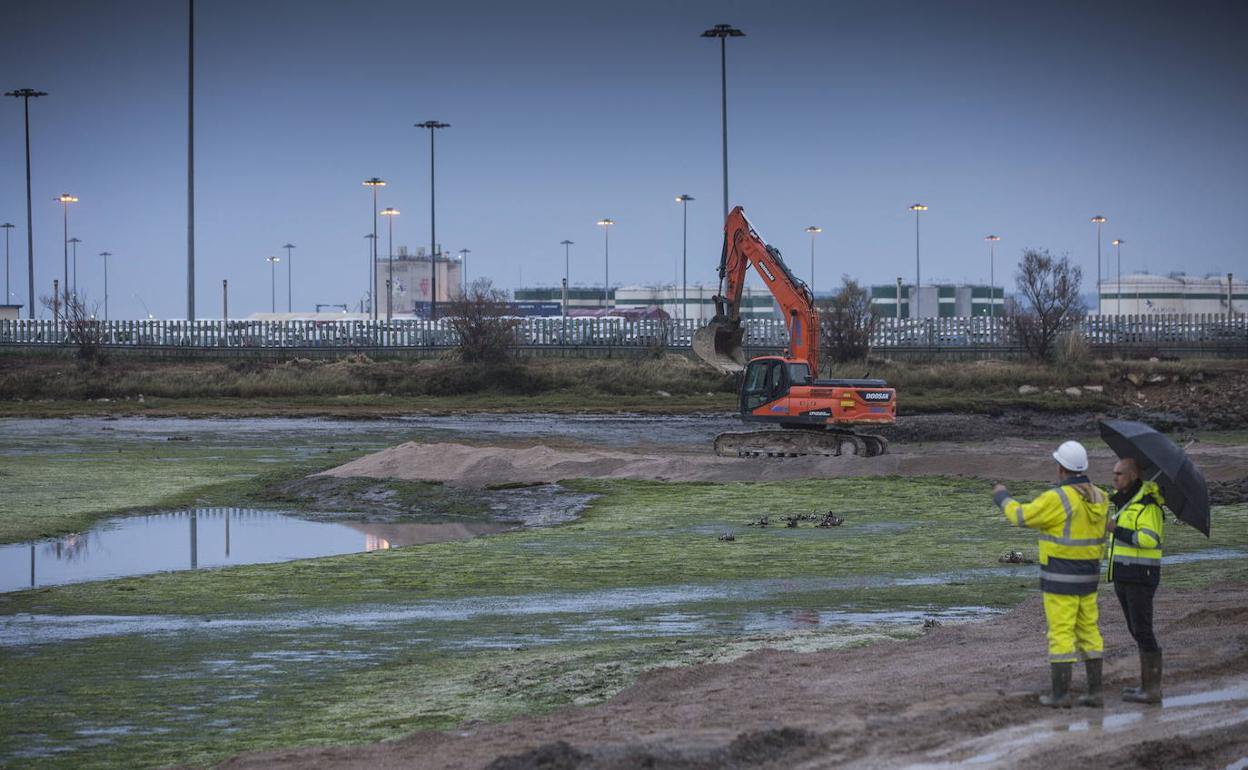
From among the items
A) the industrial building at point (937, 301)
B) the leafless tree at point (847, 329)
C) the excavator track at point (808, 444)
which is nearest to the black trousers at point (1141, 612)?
the excavator track at point (808, 444)

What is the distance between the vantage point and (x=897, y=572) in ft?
70.9

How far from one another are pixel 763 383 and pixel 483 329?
32.4m

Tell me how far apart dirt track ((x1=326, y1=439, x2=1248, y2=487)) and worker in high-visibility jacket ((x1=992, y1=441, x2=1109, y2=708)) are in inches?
890

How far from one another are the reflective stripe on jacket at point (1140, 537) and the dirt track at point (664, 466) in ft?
73.1

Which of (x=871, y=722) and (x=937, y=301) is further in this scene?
(x=937, y=301)

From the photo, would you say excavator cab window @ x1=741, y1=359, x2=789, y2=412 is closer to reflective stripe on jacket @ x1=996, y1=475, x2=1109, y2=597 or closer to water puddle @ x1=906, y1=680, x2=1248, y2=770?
water puddle @ x1=906, y1=680, x2=1248, y2=770

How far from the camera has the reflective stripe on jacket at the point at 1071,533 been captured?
38.4ft

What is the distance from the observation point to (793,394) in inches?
1540

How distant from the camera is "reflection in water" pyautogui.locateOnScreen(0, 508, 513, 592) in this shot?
23516 mm

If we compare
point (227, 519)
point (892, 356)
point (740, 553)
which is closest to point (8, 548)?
point (227, 519)

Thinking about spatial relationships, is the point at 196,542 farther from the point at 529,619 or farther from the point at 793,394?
the point at 793,394

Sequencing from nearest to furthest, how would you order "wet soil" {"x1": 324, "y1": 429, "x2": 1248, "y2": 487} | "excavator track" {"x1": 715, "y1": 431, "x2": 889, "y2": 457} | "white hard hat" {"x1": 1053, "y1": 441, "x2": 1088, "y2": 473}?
"white hard hat" {"x1": 1053, "y1": 441, "x2": 1088, "y2": 473}, "wet soil" {"x1": 324, "y1": 429, "x2": 1248, "y2": 487}, "excavator track" {"x1": 715, "y1": 431, "x2": 889, "y2": 457}

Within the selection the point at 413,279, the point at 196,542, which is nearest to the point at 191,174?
the point at 196,542

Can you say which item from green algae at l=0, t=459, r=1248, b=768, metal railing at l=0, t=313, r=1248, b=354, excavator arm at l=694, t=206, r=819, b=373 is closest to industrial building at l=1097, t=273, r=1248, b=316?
metal railing at l=0, t=313, r=1248, b=354
